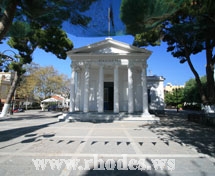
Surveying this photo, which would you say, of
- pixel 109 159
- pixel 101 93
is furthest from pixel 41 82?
pixel 109 159

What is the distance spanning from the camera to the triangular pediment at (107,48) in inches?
602

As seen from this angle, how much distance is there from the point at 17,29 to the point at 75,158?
23.8 ft

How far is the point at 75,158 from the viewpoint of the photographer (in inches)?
185

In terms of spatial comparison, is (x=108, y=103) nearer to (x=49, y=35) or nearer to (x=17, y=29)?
(x=49, y=35)

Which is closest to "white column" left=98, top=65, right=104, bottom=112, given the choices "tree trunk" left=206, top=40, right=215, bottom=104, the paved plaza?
the paved plaza

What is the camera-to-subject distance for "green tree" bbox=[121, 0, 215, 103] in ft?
19.9

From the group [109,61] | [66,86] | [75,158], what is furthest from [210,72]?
[66,86]

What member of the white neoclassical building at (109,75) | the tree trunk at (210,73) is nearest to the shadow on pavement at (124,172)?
the white neoclassical building at (109,75)

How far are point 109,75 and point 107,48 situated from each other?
3.41 meters

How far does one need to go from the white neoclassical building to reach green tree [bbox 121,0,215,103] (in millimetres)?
2700

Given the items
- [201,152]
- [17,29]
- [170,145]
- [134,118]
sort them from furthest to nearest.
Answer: [134,118]
[17,29]
[170,145]
[201,152]

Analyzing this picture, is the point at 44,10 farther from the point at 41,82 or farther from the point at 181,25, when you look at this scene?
the point at 41,82

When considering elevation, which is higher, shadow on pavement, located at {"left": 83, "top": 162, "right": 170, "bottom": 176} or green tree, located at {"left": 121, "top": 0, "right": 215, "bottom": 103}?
green tree, located at {"left": 121, "top": 0, "right": 215, "bottom": 103}

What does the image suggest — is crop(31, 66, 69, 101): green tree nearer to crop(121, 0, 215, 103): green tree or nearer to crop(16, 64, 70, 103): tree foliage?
crop(16, 64, 70, 103): tree foliage
